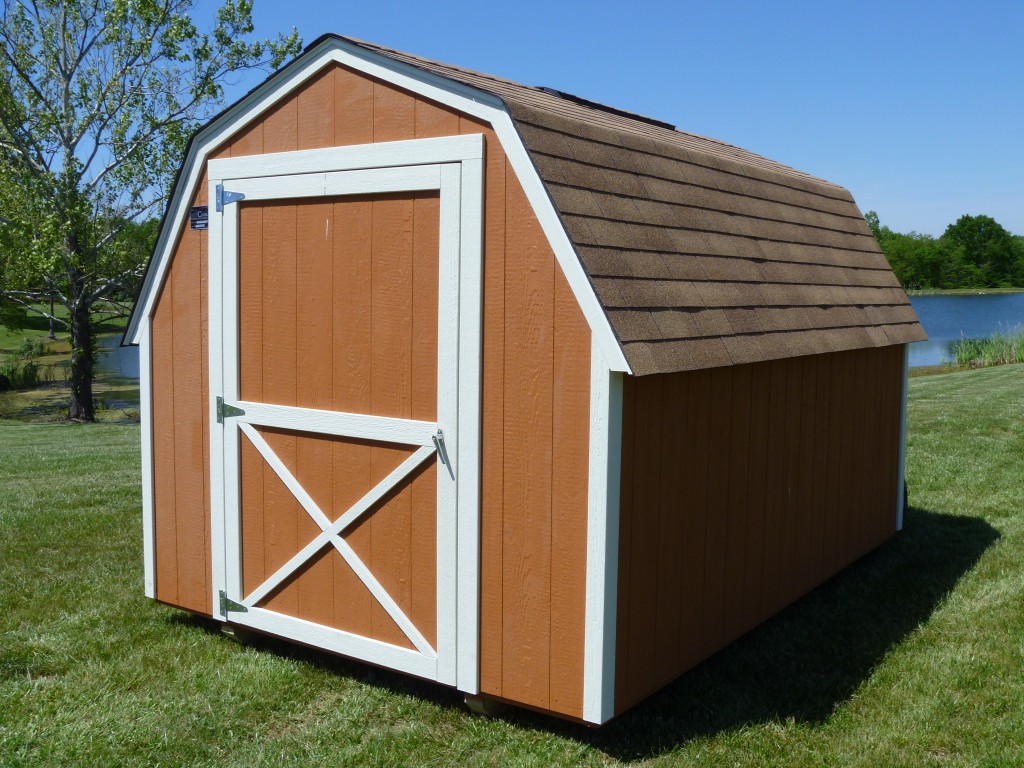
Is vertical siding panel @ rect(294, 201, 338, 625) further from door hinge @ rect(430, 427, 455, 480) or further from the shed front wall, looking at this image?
door hinge @ rect(430, 427, 455, 480)

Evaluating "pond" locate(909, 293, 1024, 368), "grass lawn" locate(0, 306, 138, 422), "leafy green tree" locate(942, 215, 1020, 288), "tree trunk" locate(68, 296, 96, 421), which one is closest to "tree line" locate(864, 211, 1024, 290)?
"leafy green tree" locate(942, 215, 1020, 288)

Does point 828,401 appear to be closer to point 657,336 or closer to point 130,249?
point 657,336

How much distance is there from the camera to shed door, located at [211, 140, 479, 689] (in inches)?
170

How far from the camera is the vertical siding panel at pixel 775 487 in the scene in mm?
5375

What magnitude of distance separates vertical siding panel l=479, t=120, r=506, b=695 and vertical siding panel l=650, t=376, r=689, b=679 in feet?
2.31

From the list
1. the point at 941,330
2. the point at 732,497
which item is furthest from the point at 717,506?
the point at 941,330

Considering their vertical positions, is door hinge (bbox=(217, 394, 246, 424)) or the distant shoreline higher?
the distant shoreline

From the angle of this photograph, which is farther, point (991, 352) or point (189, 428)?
point (991, 352)

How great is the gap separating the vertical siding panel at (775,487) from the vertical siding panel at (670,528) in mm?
1056

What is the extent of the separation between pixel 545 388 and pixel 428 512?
32.6 inches

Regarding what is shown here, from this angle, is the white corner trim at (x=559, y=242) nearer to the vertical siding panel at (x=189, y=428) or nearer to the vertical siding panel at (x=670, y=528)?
the vertical siding panel at (x=670, y=528)

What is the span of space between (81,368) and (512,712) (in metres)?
20.0

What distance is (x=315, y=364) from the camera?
4770mm

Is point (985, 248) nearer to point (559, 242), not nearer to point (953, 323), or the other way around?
point (953, 323)
